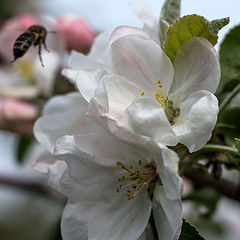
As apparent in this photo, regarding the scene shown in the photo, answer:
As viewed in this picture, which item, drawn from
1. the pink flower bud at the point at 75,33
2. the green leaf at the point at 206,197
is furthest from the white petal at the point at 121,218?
the pink flower bud at the point at 75,33

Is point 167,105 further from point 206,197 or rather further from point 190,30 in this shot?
point 206,197

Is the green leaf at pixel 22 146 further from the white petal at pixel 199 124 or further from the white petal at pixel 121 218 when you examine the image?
the white petal at pixel 199 124

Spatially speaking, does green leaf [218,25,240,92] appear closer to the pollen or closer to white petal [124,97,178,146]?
the pollen

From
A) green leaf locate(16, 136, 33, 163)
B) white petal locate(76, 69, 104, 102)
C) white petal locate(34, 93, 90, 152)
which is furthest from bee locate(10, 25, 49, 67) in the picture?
green leaf locate(16, 136, 33, 163)

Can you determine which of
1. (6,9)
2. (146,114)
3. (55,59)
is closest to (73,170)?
(146,114)

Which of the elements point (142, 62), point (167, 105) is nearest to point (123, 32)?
point (142, 62)

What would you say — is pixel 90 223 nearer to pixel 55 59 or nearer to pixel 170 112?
pixel 170 112
